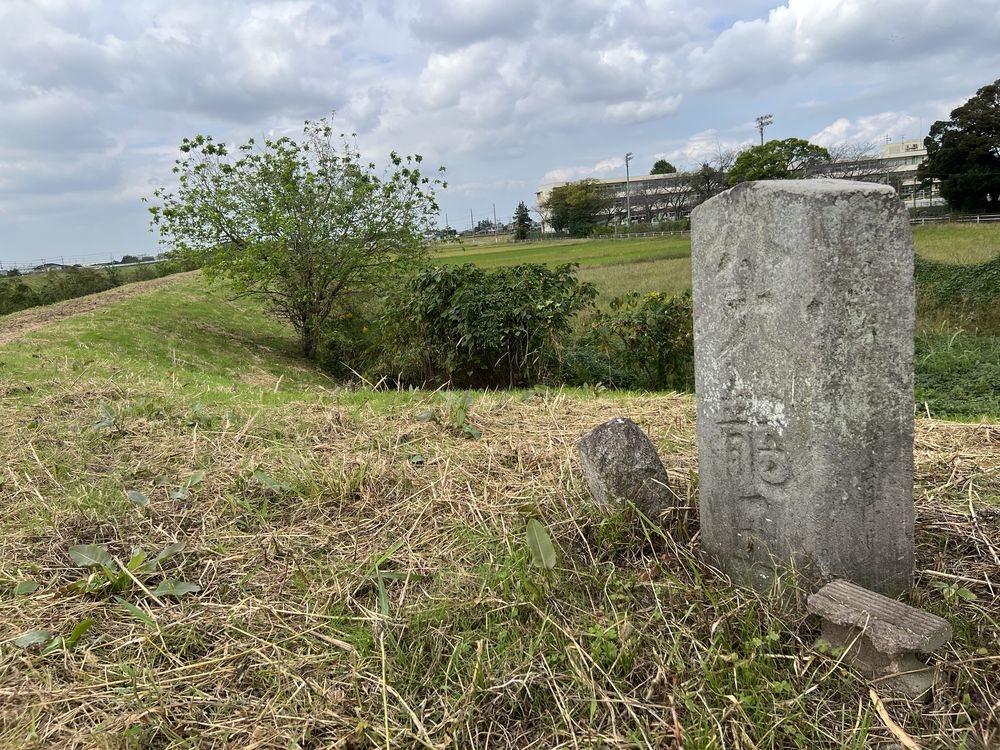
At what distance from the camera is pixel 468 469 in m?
3.90

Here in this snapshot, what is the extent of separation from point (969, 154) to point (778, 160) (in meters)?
14.9

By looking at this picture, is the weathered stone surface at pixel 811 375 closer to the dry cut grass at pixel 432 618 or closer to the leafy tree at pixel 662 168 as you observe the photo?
the dry cut grass at pixel 432 618

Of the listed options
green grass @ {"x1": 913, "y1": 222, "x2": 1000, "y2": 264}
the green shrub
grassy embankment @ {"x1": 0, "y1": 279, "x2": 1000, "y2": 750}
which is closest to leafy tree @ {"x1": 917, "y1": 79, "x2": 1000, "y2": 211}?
green grass @ {"x1": 913, "y1": 222, "x2": 1000, "y2": 264}

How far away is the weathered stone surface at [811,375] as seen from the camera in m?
2.30

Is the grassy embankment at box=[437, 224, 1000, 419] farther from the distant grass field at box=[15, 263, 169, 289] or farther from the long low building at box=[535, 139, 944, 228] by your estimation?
the long low building at box=[535, 139, 944, 228]

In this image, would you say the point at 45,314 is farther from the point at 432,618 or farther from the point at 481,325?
the point at 432,618

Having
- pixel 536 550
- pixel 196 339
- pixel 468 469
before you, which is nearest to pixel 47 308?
pixel 196 339

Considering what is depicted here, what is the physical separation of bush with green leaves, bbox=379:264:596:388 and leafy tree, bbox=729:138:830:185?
46.0 metres

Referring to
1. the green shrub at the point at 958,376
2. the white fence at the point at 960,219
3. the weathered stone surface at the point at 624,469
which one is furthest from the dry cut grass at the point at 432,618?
the white fence at the point at 960,219

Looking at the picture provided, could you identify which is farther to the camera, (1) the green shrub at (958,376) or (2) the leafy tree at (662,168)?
(2) the leafy tree at (662,168)

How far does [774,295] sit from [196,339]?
13.8 meters

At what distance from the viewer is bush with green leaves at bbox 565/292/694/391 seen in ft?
30.6

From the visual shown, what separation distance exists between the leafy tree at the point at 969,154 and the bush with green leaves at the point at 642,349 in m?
38.9

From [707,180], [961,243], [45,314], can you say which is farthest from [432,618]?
[707,180]
